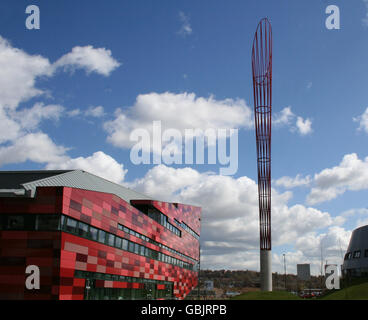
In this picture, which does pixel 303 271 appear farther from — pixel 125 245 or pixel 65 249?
pixel 65 249

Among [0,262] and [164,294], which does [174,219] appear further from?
[0,262]

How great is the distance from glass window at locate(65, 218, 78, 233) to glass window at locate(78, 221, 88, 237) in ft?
2.67

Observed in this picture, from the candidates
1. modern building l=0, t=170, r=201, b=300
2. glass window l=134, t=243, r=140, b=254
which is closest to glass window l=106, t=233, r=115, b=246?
modern building l=0, t=170, r=201, b=300

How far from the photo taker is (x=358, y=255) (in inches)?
2537

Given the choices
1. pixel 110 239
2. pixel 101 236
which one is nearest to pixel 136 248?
pixel 110 239

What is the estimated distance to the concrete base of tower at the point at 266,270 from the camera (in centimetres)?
4919

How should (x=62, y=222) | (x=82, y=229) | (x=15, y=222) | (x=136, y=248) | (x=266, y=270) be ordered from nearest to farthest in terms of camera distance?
(x=15, y=222), (x=62, y=222), (x=82, y=229), (x=266, y=270), (x=136, y=248)

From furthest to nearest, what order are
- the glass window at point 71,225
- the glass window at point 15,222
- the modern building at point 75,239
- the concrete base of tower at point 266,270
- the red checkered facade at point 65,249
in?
the concrete base of tower at point 266,270 → the glass window at point 71,225 → the glass window at point 15,222 → the modern building at point 75,239 → the red checkered facade at point 65,249

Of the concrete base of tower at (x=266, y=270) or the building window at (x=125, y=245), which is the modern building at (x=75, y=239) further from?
the concrete base of tower at (x=266, y=270)

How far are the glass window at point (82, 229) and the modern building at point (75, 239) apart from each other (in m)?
0.10

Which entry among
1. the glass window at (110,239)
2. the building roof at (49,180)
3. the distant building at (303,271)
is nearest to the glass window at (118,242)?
the glass window at (110,239)

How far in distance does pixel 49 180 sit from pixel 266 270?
1104 inches
